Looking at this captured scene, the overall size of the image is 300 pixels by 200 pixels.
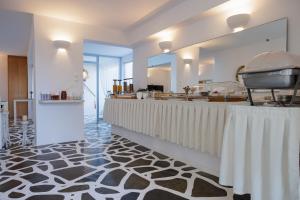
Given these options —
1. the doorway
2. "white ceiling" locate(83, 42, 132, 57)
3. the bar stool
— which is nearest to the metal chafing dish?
the bar stool

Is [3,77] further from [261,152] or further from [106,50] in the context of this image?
[261,152]

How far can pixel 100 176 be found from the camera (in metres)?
2.38

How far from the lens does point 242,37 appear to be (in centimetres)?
258

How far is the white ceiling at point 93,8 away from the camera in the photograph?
3.32 m

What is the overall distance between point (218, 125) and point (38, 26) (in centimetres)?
373

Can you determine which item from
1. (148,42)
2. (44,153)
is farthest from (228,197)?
(148,42)

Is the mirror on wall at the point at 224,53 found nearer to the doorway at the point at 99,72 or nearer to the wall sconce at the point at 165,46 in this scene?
the wall sconce at the point at 165,46

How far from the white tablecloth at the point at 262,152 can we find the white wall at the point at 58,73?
140 inches

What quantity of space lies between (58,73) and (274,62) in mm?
3858

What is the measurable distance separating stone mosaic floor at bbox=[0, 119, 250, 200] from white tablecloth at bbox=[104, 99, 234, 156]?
0.39 m

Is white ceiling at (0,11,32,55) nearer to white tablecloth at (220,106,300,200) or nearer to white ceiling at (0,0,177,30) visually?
white ceiling at (0,0,177,30)

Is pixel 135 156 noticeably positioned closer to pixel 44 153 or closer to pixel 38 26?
pixel 44 153

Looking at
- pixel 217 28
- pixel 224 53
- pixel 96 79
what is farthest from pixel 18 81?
pixel 224 53

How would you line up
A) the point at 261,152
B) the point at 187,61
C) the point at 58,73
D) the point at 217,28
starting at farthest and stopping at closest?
the point at 58,73, the point at 187,61, the point at 217,28, the point at 261,152
